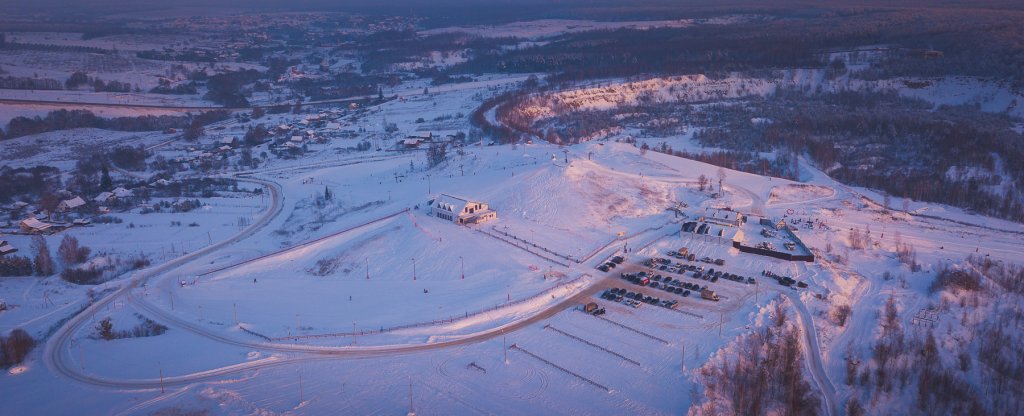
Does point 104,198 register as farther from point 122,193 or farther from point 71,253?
point 71,253

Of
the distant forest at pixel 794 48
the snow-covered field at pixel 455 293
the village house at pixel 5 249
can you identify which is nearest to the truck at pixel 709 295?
the snow-covered field at pixel 455 293

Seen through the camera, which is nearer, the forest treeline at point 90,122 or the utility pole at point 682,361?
the utility pole at point 682,361

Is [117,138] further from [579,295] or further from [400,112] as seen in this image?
[579,295]

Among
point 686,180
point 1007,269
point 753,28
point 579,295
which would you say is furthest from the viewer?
point 753,28

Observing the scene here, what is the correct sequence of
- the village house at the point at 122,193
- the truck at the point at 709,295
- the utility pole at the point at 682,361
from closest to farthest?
1. the utility pole at the point at 682,361
2. the truck at the point at 709,295
3. the village house at the point at 122,193

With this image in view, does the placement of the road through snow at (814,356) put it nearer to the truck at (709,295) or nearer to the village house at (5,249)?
the truck at (709,295)

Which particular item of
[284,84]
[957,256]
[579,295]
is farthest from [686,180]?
[284,84]

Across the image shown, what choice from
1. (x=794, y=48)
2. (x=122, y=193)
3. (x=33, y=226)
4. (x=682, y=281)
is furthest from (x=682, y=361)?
(x=794, y=48)

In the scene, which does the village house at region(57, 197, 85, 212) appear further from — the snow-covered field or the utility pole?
the utility pole

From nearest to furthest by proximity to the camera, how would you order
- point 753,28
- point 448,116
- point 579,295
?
point 579,295, point 448,116, point 753,28
